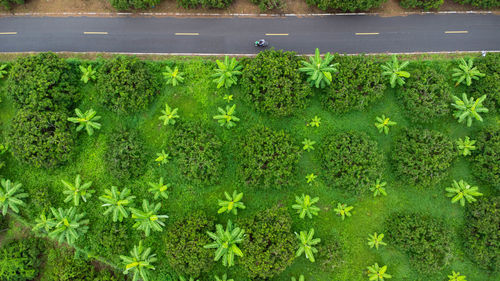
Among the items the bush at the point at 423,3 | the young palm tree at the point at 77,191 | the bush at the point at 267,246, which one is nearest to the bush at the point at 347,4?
the bush at the point at 423,3

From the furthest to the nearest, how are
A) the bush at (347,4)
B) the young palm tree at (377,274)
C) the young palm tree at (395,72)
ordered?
the bush at (347,4) < the young palm tree at (395,72) < the young palm tree at (377,274)

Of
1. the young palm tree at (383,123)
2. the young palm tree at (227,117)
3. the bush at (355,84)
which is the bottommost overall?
the young palm tree at (383,123)

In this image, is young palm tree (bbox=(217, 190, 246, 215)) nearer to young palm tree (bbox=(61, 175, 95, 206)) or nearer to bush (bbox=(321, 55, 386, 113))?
young palm tree (bbox=(61, 175, 95, 206))

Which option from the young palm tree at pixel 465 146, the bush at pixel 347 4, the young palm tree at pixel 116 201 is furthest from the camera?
the bush at pixel 347 4

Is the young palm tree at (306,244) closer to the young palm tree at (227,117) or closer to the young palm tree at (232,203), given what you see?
the young palm tree at (232,203)

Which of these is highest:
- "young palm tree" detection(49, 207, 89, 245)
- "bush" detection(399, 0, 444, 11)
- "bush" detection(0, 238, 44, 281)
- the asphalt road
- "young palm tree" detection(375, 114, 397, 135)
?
"bush" detection(399, 0, 444, 11)

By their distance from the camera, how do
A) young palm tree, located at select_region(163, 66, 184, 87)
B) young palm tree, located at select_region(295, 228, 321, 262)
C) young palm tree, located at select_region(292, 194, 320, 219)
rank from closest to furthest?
1. young palm tree, located at select_region(295, 228, 321, 262)
2. young palm tree, located at select_region(292, 194, 320, 219)
3. young palm tree, located at select_region(163, 66, 184, 87)

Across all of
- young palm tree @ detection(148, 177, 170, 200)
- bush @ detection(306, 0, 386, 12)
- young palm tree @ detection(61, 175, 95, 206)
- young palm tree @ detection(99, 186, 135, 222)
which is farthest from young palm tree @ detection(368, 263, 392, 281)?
young palm tree @ detection(61, 175, 95, 206)
